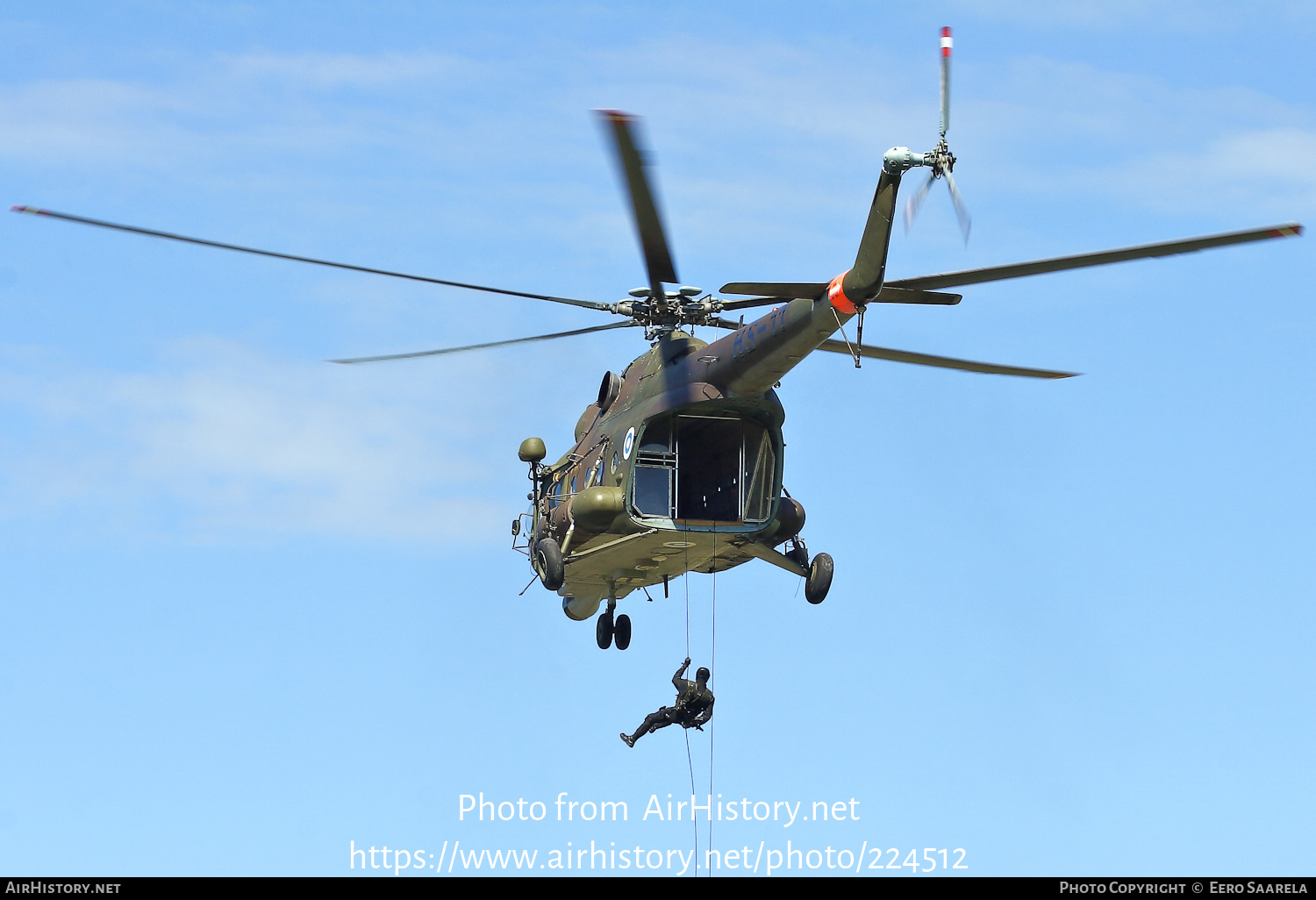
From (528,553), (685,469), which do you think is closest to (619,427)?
Answer: (685,469)

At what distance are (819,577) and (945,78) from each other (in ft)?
36.3

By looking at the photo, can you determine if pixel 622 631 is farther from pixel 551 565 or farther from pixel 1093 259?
pixel 1093 259

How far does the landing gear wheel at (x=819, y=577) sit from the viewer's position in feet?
108

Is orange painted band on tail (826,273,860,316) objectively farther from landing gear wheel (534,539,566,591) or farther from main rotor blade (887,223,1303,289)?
landing gear wheel (534,539,566,591)

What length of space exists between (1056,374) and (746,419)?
610cm

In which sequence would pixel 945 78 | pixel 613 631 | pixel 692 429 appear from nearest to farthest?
pixel 945 78 → pixel 692 429 → pixel 613 631

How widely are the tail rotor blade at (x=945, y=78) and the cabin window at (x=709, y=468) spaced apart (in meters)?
7.91

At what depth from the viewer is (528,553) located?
3603 centimetres

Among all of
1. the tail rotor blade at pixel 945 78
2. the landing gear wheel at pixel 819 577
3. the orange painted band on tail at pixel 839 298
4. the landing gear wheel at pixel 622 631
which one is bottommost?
the landing gear wheel at pixel 622 631

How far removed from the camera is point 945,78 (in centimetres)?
2453

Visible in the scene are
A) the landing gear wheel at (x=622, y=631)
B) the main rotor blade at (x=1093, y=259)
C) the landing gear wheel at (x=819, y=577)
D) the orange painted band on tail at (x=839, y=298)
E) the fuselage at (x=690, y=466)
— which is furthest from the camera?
the landing gear wheel at (x=622, y=631)

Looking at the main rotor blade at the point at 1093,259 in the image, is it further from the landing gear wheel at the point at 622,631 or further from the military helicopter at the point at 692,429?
the landing gear wheel at the point at 622,631

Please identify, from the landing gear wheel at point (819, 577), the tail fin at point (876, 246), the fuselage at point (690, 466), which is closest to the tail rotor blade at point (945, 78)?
the tail fin at point (876, 246)

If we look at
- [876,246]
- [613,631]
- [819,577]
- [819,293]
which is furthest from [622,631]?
[876,246]
